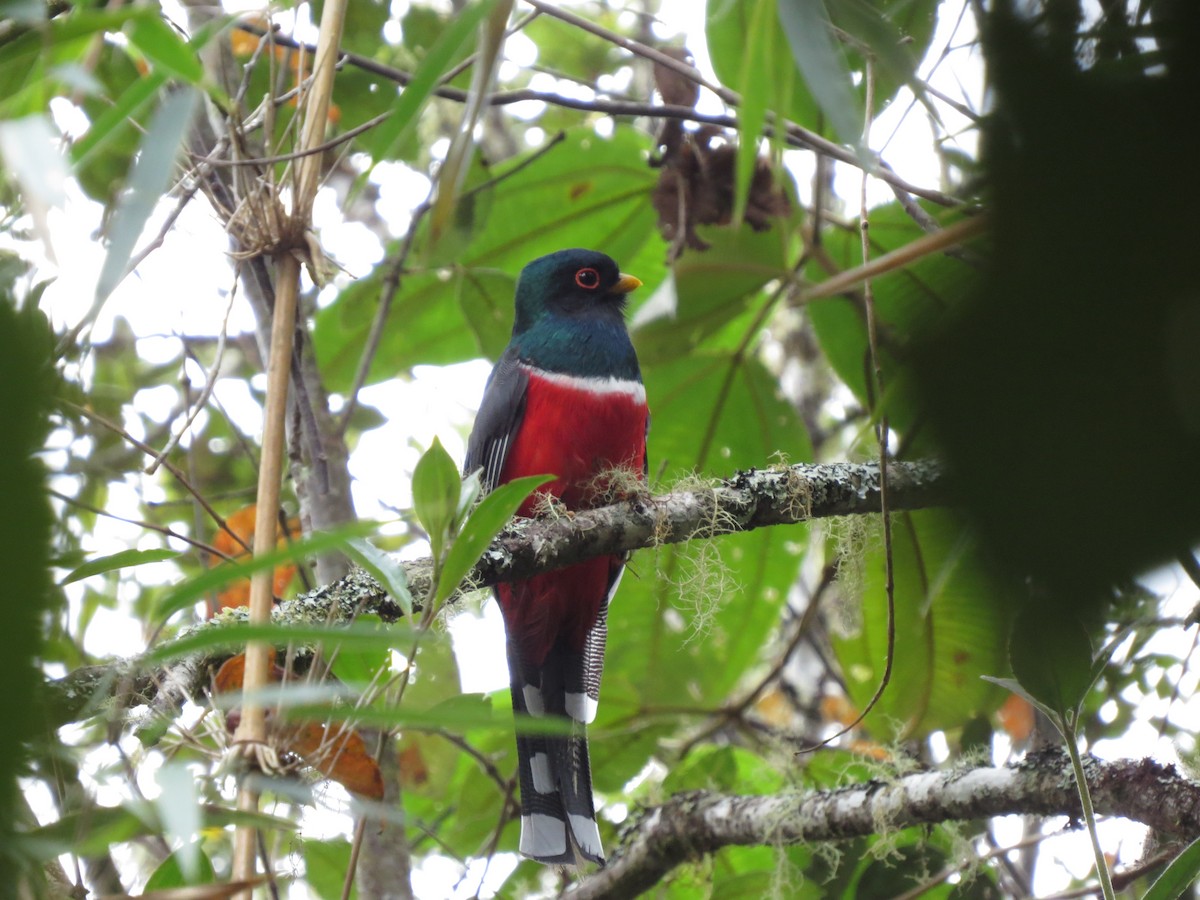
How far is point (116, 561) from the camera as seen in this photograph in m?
1.59

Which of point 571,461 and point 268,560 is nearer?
point 268,560

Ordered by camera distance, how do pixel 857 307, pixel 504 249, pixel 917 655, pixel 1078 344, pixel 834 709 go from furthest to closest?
pixel 834 709, pixel 504 249, pixel 857 307, pixel 917 655, pixel 1078 344

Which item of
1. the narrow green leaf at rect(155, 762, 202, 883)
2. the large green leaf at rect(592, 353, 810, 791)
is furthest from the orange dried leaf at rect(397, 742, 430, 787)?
the narrow green leaf at rect(155, 762, 202, 883)

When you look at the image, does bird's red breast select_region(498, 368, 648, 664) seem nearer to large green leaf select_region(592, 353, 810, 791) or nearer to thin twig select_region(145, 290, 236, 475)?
large green leaf select_region(592, 353, 810, 791)

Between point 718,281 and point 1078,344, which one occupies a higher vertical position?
point 718,281

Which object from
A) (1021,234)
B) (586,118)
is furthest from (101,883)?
(586,118)

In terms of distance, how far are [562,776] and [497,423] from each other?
3.74ft

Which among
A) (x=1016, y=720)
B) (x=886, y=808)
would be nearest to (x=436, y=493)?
(x=886, y=808)

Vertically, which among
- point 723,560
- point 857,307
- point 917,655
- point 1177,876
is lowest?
point 1177,876

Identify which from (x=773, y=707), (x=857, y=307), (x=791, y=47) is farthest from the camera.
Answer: (x=773, y=707)

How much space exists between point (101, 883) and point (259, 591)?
162 centimetres

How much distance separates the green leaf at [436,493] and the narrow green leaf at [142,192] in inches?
23.7

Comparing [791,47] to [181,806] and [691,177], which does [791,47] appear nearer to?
[181,806]

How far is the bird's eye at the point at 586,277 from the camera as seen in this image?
13.9 ft
